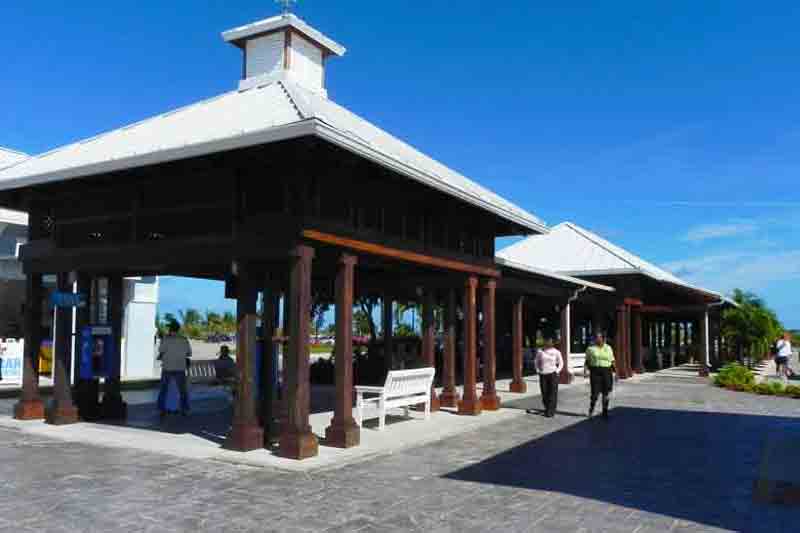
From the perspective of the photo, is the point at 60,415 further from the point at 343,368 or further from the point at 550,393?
the point at 550,393

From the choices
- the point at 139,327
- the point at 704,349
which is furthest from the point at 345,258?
the point at 704,349

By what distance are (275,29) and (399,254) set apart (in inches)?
191

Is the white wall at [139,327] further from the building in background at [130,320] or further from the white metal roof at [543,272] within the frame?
the white metal roof at [543,272]

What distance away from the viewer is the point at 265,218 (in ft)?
28.5

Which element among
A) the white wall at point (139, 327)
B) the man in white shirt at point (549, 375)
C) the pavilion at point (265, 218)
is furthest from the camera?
the white wall at point (139, 327)

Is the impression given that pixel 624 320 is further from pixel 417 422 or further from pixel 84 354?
pixel 84 354

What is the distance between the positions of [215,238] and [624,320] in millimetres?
17428

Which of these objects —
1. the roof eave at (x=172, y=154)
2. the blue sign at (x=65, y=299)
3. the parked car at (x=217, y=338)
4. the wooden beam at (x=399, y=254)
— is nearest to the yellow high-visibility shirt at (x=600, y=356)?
the wooden beam at (x=399, y=254)

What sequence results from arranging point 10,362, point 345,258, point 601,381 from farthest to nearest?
1. point 10,362
2. point 601,381
3. point 345,258

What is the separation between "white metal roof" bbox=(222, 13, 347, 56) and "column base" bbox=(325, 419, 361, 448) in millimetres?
7005

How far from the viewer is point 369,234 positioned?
9781 mm

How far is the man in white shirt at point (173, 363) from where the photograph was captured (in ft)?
38.4

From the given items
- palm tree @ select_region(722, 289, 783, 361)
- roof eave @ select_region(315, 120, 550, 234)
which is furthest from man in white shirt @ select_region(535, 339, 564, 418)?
palm tree @ select_region(722, 289, 783, 361)

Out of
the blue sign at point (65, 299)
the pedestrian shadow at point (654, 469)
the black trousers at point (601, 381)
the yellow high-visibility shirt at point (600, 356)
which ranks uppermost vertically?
the blue sign at point (65, 299)
